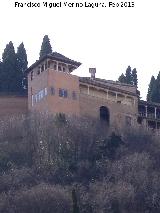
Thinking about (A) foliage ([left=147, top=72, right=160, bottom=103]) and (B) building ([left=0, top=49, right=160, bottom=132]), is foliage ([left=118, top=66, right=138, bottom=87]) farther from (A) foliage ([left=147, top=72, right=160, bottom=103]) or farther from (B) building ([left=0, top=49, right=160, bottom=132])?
(B) building ([left=0, top=49, right=160, bottom=132])

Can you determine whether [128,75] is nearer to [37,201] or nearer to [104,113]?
[104,113]

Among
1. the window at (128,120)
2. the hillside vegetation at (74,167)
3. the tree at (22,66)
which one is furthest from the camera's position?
the tree at (22,66)

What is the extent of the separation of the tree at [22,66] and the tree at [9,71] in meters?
0.52

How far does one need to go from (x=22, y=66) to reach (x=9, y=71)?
271 cm

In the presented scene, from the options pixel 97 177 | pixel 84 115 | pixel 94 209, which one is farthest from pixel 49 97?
pixel 94 209

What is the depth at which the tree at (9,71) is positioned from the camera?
78062 millimetres

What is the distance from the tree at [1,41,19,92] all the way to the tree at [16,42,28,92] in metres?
0.52

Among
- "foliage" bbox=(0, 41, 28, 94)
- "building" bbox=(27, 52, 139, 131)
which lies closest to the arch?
"building" bbox=(27, 52, 139, 131)

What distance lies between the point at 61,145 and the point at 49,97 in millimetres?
5373

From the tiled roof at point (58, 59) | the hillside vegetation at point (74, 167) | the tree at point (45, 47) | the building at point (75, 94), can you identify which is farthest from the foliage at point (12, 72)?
the hillside vegetation at point (74, 167)

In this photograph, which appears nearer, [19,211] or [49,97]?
[19,211]

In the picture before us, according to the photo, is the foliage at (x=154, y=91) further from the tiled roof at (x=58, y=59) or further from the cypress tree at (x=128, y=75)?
the tiled roof at (x=58, y=59)

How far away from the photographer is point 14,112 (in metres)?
74.2

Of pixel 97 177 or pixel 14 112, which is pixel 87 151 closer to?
pixel 97 177
